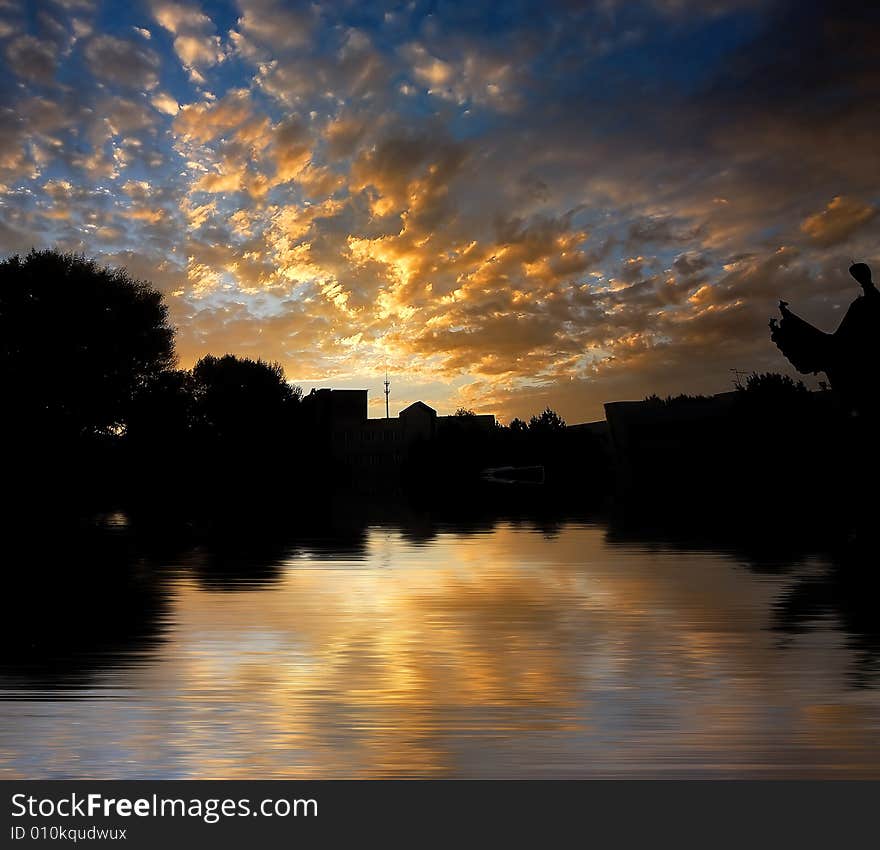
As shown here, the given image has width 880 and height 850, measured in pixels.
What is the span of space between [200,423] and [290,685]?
236 feet

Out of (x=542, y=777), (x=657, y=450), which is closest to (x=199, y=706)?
(x=542, y=777)

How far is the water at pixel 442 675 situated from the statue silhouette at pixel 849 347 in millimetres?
3260

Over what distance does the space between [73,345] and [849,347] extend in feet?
127

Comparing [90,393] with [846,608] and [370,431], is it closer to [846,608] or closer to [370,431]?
[846,608]

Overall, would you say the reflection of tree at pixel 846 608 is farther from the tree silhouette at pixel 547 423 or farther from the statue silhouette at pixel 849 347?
the tree silhouette at pixel 547 423

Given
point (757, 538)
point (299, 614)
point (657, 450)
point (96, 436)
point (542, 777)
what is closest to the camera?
point (542, 777)

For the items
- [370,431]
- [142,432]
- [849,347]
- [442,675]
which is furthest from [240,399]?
[370,431]

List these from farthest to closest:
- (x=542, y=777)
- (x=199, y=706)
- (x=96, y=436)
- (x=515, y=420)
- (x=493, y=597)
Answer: (x=515, y=420), (x=96, y=436), (x=493, y=597), (x=199, y=706), (x=542, y=777)

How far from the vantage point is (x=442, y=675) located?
26.2 ft

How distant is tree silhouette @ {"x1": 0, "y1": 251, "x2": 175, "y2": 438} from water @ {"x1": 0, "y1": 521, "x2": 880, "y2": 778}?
32.0 m

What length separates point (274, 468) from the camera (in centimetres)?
7631

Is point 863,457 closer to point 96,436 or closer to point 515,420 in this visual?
point 96,436

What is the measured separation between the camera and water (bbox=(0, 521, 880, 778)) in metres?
5.63

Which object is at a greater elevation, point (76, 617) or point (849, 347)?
point (849, 347)
